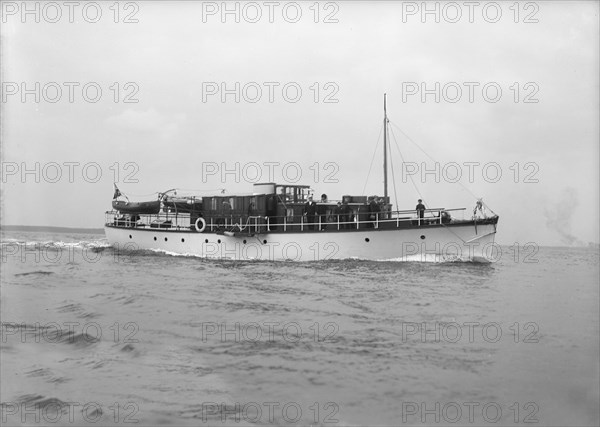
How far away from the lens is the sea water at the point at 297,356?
7605 mm

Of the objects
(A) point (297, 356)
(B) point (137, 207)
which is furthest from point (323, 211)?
(A) point (297, 356)

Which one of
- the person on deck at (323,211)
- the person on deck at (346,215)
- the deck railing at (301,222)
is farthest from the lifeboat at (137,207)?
the person on deck at (346,215)

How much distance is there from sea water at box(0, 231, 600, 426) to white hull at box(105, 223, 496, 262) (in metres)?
9.02

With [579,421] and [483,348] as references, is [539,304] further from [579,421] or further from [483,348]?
[579,421]

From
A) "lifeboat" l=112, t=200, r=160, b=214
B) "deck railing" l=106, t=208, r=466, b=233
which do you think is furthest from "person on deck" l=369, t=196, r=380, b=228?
"lifeboat" l=112, t=200, r=160, b=214

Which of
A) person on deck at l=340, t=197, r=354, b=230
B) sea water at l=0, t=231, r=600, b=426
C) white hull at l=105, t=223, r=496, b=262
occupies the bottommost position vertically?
sea water at l=0, t=231, r=600, b=426

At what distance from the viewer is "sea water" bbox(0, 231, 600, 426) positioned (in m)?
7.61

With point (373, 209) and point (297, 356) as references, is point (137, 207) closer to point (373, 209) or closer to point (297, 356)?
point (373, 209)

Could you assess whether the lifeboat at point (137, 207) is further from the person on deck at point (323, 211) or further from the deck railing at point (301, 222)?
the person on deck at point (323, 211)

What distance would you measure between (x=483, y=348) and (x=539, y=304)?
8.48 meters

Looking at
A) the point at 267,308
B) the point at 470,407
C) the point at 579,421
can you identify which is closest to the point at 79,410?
the point at 470,407

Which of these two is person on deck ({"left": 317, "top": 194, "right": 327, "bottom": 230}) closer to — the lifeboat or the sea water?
the sea water

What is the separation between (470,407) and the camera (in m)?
7.88

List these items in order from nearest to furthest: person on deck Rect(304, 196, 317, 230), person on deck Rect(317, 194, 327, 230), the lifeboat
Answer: person on deck Rect(317, 194, 327, 230) → person on deck Rect(304, 196, 317, 230) → the lifeboat
